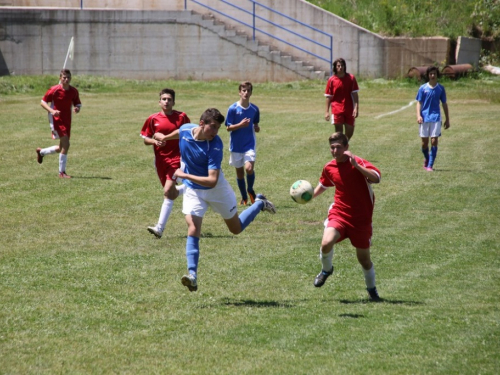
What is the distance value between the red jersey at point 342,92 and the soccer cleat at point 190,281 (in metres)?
10.7

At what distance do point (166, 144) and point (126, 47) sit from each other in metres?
24.5

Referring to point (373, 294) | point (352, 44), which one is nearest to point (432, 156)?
point (373, 294)

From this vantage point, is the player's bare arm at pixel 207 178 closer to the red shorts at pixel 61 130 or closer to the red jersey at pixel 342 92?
the red shorts at pixel 61 130

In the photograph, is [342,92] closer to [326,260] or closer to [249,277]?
[249,277]

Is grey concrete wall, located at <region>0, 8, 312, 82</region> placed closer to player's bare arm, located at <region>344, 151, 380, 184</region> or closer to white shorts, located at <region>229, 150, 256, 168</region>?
white shorts, located at <region>229, 150, 256, 168</region>

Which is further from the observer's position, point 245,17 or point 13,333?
point 245,17

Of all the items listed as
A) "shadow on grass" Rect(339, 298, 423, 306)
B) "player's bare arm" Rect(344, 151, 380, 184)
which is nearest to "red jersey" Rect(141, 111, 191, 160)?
"player's bare arm" Rect(344, 151, 380, 184)

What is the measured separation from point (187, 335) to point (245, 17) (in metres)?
30.6

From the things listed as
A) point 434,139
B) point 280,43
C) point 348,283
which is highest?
point 280,43

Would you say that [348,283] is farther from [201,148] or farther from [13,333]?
[13,333]

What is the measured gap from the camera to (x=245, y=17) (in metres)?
36.3

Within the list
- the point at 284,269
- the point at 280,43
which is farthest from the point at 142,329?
the point at 280,43

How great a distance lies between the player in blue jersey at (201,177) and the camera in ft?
26.7

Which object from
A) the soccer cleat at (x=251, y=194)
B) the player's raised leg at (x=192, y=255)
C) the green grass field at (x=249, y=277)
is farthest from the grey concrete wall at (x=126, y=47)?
the player's raised leg at (x=192, y=255)
